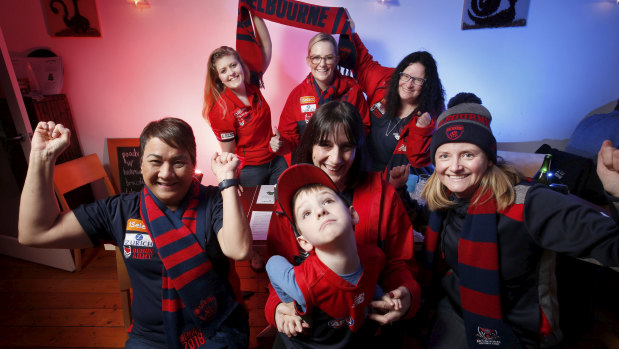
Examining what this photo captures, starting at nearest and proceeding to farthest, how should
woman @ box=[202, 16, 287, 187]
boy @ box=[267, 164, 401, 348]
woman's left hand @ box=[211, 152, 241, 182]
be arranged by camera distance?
1. boy @ box=[267, 164, 401, 348]
2. woman's left hand @ box=[211, 152, 241, 182]
3. woman @ box=[202, 16, 287, 187]

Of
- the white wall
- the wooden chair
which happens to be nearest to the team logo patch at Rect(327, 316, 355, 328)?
the wooden chair

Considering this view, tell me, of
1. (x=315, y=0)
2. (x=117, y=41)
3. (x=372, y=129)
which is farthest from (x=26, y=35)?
(x=372, y=129)

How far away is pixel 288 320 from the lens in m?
1.19

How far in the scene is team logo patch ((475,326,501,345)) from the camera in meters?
1.43

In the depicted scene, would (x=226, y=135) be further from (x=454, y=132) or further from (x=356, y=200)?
(x=454, y=132)

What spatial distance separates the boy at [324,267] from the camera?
109 cm

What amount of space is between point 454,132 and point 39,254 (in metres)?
3.95

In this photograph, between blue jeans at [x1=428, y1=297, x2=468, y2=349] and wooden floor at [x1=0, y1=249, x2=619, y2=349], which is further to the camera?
wooden floor at [x1=0, y1=249, x2=619, y2=349]

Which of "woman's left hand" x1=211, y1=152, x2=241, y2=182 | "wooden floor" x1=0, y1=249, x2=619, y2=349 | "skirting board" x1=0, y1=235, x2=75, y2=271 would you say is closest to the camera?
"woman's left hand" x1=211, y1=152, x2=241, y2=182

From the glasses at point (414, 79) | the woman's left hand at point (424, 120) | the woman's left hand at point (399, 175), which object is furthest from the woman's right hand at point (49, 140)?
the glasses at point (414, 79)

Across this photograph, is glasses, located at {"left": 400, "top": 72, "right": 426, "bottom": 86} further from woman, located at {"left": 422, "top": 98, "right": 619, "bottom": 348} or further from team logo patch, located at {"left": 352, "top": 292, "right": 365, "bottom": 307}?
team logo patch, located at {"left": 352, "top": 292, "right": 365, "bottom": 307}

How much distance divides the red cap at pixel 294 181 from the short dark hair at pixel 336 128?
0.99ft

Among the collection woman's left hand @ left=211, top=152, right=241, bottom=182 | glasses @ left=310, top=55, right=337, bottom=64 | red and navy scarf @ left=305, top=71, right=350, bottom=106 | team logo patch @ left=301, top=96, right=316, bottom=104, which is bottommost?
woman's left hand @ left=211, top=152, right=241, bottom=182

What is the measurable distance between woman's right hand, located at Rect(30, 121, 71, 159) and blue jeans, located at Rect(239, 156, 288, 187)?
169cm
